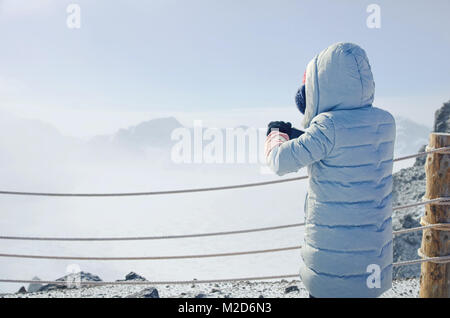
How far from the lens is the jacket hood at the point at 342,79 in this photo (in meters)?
1.91

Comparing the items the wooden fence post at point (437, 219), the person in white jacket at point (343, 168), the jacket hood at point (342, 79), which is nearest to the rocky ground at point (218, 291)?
the wooden fence post at point (437, 219)

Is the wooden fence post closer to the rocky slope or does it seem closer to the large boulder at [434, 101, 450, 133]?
the rocky slope

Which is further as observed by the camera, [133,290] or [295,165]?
[133,290]

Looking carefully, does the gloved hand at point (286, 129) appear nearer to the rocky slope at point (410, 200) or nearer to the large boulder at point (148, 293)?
the large boulder at point (148, 293)

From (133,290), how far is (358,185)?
2.96m

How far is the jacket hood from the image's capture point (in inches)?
75.3

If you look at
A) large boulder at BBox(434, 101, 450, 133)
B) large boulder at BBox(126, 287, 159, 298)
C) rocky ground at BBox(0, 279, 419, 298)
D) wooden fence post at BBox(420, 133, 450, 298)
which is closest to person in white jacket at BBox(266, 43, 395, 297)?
wooden fence post at BBox(420, 133, 450, 298)

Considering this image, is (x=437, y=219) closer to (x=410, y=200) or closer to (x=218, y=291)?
(x=218, y=291)

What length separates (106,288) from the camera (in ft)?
13.7

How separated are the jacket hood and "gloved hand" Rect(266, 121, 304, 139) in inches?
7.0

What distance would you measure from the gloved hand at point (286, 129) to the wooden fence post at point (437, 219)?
1.17 m

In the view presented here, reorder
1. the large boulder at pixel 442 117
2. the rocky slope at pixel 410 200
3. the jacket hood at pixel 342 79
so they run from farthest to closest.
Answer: the large boulder at pixel 442 117 → the rocky slope at pixel 410 200 → the jacket hood at pixel 342 79
